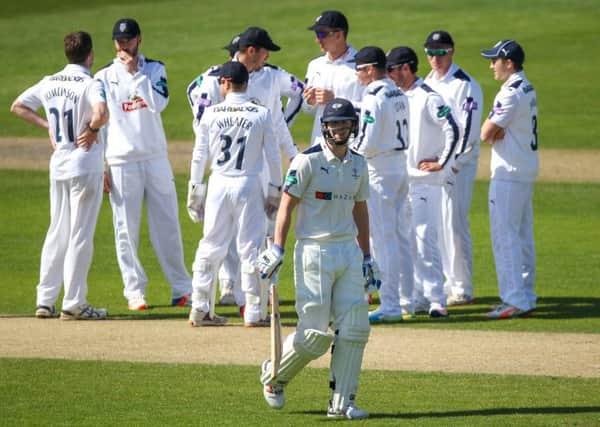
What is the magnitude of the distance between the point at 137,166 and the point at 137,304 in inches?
52.5

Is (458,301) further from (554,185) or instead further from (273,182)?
(554,185)

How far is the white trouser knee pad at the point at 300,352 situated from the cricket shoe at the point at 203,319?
2.96m

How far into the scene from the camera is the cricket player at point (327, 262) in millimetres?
8469

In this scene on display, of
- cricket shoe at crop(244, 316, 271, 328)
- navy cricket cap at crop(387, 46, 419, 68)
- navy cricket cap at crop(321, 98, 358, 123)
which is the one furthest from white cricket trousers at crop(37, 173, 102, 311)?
navy cricket cap at crop(321, 98, 358, 123)

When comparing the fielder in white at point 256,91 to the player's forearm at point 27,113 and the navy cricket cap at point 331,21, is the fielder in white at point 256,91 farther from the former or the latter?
the player's forearm at point 27,113

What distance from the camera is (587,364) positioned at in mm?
10195

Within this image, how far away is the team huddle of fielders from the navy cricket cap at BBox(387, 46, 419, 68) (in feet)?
0.05

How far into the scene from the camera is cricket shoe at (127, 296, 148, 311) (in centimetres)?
1271

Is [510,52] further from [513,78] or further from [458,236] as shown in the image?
[458,236]

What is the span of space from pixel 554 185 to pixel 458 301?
24.2 feet

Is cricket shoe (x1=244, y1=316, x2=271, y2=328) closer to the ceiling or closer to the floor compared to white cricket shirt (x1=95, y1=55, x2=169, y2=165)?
closer to the floor

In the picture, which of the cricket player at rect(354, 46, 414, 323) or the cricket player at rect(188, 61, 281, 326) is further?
the cricket player at rect(354, 46, 414, 323)

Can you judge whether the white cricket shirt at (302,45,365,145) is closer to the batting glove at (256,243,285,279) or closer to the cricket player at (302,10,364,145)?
the cricket player at (302,10,364,145)

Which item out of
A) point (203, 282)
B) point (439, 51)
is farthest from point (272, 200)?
point (439, 51)
